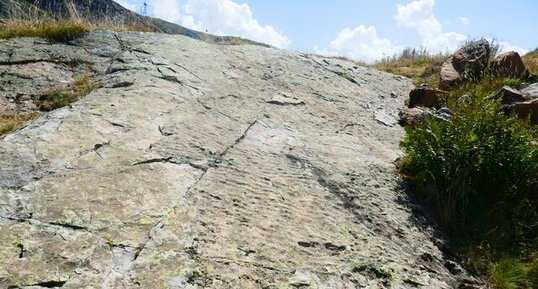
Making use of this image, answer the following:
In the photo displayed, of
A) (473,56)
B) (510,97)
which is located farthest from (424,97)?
(473,56)

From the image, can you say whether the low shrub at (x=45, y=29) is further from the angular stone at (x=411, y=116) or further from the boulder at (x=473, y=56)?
the boulder at (x=473, y=56)

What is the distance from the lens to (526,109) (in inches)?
269

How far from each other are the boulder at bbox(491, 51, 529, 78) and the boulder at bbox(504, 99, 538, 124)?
333cm

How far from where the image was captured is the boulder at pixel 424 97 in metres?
8.66

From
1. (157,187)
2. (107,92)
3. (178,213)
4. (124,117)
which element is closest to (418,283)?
(178,213)

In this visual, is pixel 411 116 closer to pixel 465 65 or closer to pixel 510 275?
pixel 465 65

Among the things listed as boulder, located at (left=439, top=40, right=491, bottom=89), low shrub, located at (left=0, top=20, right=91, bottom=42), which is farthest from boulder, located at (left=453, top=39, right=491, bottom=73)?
low shrub, located at (left=0, top=20, right=91, bottom=42)

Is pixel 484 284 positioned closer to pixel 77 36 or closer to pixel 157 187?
pixel 157 187

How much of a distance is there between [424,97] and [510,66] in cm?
307

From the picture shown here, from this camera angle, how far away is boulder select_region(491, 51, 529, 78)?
9977mm

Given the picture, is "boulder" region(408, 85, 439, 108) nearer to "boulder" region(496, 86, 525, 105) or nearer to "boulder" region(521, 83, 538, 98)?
"boulder" region(496, 86, 525, 105)

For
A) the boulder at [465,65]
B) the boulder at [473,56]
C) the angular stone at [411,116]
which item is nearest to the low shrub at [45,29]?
the angular stone at [411,116]

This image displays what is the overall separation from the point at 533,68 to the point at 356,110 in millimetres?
6582

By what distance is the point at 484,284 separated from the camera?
12.7ft
